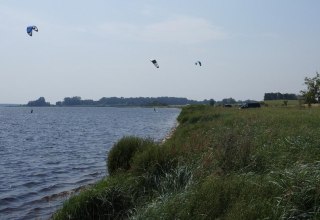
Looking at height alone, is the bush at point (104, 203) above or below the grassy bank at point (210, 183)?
below

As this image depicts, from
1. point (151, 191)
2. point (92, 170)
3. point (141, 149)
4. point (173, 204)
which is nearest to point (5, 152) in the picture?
point (92, 170)

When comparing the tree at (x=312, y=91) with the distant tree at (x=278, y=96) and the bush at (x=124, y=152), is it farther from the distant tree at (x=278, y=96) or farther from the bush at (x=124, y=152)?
the distant tree at (x=278, y=96)

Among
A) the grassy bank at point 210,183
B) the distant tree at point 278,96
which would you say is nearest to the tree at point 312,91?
the grassy bank at point 210,183

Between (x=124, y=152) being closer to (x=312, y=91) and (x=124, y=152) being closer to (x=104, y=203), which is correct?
(x=104, y=203)

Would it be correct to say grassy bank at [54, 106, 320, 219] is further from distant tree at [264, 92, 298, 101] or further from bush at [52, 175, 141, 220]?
distant tree at [264, 92, 298, 101]

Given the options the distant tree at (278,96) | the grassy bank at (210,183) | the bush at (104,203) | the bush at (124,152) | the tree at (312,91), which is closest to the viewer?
the grassy bank at (210,183)

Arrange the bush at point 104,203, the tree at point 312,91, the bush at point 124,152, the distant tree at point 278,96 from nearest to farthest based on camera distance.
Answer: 1. the bush at point 104,203
2. the bush at point 124,152
3. the tree at point 312,91
4. the distant tree at point 278,96

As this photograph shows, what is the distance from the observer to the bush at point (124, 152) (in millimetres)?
14006

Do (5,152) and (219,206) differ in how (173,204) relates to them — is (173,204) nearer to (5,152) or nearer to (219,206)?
(219,206)

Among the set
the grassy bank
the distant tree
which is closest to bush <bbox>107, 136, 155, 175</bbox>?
the grassy bank

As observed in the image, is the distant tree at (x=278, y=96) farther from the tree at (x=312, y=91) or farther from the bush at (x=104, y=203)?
the bush at (x=104, y=203)

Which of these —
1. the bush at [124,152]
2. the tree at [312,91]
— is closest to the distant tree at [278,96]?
the tree at [312,91]

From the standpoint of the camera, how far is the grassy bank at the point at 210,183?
23.3ft

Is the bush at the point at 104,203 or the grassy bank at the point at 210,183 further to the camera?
the bush at the point at 104,203
